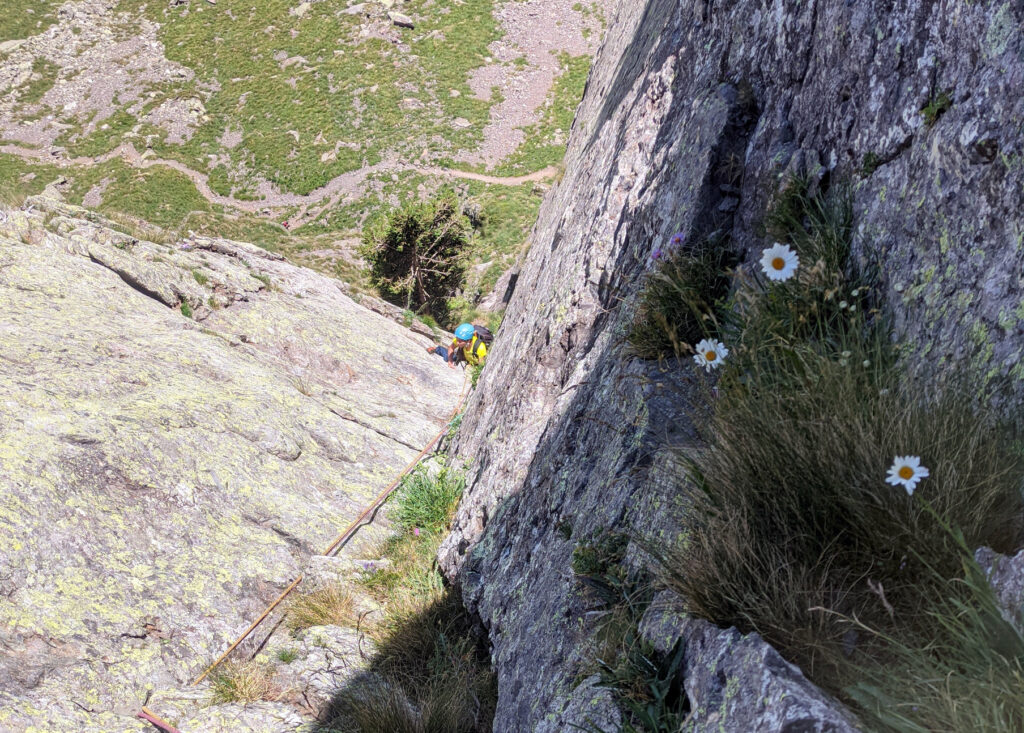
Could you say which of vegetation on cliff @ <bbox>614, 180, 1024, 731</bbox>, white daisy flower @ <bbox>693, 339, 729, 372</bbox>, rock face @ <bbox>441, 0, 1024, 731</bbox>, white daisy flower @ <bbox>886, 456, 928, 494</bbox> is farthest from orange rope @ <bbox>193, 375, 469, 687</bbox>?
white daisy flower @ <bbox>886, 456, 928, 494</bbox>

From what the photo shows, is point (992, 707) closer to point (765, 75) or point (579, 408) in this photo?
point (579, 408)

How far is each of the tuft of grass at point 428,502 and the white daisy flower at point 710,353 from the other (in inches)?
243

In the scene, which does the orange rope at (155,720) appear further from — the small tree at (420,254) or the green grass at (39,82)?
the green grass at (39,82)

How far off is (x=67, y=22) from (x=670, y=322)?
188 ft

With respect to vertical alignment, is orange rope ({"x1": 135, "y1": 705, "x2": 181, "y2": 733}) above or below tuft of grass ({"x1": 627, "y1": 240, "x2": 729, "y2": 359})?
below

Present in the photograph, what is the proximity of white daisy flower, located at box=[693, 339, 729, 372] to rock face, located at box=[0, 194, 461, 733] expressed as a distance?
5.29 metres

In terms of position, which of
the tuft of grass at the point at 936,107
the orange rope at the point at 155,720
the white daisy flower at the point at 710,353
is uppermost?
the tuft of grass at the point at 936,107

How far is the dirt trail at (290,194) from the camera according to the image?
35594 mm

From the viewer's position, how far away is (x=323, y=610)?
23.5 ft

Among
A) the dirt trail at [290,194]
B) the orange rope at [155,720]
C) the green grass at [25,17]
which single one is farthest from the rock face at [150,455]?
the green grass at [25,17]

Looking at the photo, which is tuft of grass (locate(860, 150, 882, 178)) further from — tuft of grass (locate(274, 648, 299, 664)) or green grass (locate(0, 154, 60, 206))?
green grass (locate(0, 154, 60, 206))

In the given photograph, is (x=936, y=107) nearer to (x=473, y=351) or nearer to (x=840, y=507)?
(x=840, y=507)

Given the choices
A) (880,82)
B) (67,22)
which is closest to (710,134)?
(880,82)

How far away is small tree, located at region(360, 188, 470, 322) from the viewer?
920 inches
